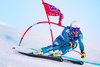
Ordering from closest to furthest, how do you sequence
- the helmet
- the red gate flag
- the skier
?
the helmet
the skier
the red gate flag

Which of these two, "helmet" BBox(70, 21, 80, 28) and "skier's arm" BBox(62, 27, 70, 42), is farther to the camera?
"skier's arm" BBox(62, 27, 70, 42)

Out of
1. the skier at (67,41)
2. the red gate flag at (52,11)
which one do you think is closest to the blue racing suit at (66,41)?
the skier at (67,41)

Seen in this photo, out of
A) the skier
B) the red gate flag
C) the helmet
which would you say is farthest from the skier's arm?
the red gate flag

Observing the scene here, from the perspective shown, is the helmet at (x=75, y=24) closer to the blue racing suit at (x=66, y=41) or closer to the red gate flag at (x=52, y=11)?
the blue racing suit at (x=66, y=41)

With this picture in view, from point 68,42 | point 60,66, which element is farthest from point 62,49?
point 60,66

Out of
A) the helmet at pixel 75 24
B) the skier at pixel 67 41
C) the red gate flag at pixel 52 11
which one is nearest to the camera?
the helmet at pixel 75 24

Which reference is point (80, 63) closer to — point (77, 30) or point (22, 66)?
point (77, 30)

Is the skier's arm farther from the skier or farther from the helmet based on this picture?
the helmet

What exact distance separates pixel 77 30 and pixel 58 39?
2.27 feet

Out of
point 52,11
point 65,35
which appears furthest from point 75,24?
point 52,11

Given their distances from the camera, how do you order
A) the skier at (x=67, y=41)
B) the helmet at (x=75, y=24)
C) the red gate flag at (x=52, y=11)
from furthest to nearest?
the red gate flag at (x=52, y=11), the skier at (x=67, y=41), the helmet at (x=75, y=24)

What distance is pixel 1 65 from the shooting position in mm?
3795

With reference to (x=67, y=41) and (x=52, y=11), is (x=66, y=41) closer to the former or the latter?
(x=67, y=41)

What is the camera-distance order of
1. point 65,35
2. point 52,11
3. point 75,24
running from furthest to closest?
point 52,11
point 65,35
point 75,24
